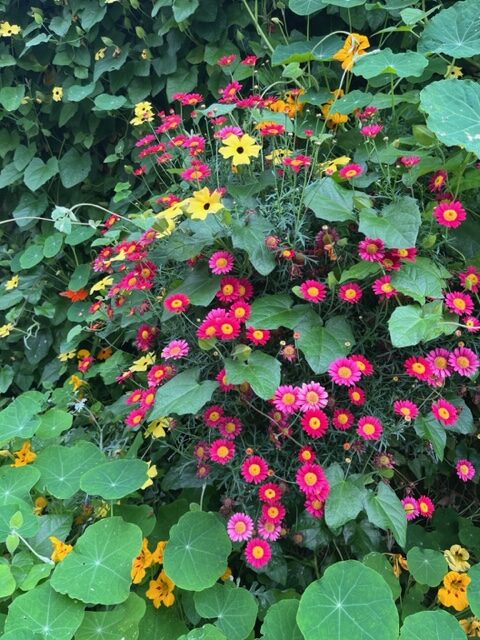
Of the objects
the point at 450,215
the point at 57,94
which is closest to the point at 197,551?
the point at 450,215

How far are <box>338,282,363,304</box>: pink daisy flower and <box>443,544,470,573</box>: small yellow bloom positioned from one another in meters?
0.55

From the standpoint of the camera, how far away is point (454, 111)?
45.5 inches

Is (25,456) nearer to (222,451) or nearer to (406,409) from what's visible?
(222,451)

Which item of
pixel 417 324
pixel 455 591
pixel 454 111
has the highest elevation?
pixel 454 111

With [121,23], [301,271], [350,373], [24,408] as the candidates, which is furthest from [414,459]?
[121,23]

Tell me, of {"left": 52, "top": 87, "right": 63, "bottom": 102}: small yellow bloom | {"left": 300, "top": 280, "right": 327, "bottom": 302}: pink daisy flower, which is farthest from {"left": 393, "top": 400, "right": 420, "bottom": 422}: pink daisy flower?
{"left": 52, "top": 87, "right": 63, "bottom": 102}: small yellow bloom

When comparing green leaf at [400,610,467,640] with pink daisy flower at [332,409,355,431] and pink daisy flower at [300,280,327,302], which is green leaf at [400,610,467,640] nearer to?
pink daisy flower at [332,409,355,431]

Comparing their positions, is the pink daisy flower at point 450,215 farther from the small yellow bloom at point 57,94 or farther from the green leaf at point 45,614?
the small yellow bloom at point 57,94

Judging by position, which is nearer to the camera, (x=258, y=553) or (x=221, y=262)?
(x=258, y=553)

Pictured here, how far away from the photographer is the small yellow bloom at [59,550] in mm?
1087

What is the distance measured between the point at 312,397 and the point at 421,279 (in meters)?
0.35

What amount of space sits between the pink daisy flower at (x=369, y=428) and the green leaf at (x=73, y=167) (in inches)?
62.1

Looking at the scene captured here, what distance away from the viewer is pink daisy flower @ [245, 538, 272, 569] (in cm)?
101

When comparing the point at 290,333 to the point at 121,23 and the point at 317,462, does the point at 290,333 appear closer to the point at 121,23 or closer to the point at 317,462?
the point at 317,462
